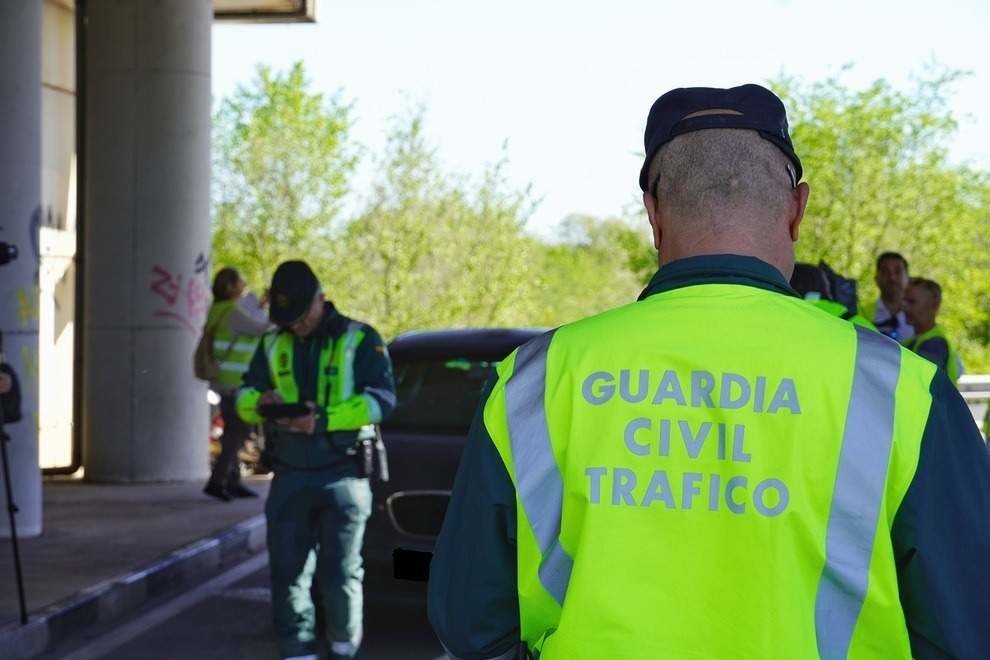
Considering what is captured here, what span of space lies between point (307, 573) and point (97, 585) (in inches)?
110

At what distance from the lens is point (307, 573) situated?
7.08m

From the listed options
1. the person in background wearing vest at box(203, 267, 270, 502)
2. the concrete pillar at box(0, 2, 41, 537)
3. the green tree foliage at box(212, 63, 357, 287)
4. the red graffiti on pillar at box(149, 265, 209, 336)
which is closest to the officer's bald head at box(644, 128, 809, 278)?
the concrete pillar at box(0, 2, 41, 537)

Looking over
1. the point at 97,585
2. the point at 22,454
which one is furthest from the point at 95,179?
the point at 97,585

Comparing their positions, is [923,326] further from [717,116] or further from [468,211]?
[468,211]

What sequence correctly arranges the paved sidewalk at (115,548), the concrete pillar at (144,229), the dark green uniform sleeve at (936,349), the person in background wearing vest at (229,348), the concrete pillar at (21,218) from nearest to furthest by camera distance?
the paved sidewalk at (115,548) → the dark green uniform sleeve at (936,349) → the concrete pillar at (21,218) → the person in background wearing vest at (229,348) → the concrete pillar at (144,229)

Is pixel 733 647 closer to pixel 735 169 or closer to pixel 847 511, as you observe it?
pixel 847 511

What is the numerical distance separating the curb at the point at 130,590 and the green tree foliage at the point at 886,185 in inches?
1404

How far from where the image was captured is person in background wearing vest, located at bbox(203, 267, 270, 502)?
13.5 meters

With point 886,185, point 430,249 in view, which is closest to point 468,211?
point 430,249

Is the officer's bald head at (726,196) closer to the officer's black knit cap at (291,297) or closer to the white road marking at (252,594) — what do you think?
the officer's black knit cap at (291,297)

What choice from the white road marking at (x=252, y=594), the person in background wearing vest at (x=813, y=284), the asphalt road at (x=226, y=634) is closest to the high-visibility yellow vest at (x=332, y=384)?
the asphalt road at (x=226, y=634)

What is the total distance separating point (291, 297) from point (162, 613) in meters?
3.10

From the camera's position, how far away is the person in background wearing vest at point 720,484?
2141 mm

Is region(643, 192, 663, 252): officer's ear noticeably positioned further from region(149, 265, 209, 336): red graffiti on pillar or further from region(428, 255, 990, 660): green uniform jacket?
region(149, 265, 209, 336): red graffiti on pillar
